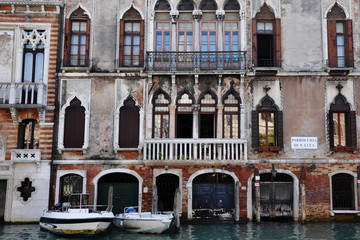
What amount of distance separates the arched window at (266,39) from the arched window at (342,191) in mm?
5456

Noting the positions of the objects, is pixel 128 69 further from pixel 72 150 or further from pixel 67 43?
pixel 72 150

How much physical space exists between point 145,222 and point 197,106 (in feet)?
17.9

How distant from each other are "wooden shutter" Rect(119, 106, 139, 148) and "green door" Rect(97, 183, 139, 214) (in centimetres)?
172

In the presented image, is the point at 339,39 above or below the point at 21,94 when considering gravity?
above

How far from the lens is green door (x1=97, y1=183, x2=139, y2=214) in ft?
60.5

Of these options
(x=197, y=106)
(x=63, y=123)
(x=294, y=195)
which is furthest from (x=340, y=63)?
(x=63, y=123)

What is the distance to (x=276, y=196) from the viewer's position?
60.9 ft

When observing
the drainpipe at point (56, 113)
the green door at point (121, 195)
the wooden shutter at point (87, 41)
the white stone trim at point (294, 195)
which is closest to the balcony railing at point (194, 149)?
the white stone trim at point (294, 195)

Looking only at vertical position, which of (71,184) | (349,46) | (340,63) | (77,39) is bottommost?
(71,184)

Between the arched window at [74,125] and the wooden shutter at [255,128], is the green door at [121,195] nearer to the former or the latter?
the arched window at [74,125]

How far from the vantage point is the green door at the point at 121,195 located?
1844 cm

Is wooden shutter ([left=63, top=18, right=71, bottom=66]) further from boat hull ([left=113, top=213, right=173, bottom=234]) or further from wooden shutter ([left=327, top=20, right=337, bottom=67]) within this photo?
wooden shutter ([left=327, top=20, right=337, bottom=67])

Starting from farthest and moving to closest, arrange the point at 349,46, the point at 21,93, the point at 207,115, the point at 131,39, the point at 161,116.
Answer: the point at 131,39
the point at 207,115
the point at 161,116
the point at 349,46
the point at 21,93

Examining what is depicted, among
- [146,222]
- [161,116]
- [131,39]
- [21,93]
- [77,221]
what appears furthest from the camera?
[131,39]
